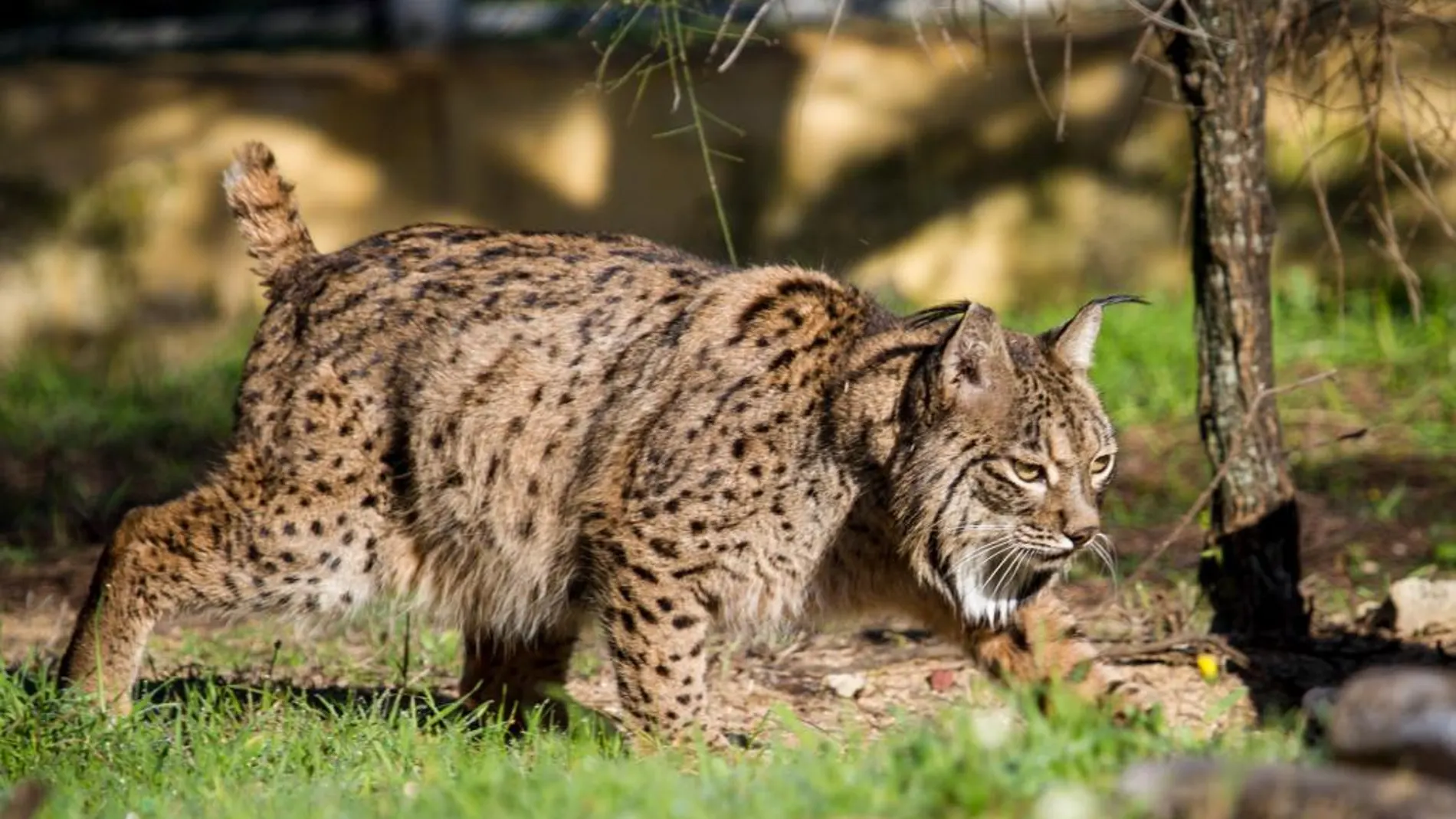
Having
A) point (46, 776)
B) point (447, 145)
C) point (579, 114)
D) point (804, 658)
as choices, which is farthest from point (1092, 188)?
point (46, 776)

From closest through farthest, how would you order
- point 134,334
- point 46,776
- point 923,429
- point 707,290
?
point 46,776, point 923,429, point 707,290, point 134,334

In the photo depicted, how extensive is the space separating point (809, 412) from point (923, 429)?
33 cm

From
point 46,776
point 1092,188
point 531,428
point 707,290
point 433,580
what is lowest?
point 46,776

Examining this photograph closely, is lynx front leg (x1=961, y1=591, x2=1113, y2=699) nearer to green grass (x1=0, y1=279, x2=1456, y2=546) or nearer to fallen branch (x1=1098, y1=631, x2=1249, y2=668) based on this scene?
fallen branch (x1=1098, y1=631, x2=1249, y2=668)

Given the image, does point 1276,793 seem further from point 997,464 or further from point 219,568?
point 219,568

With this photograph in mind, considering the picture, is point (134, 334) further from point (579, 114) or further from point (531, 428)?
point (531, 428)

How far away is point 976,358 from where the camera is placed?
5047 mm

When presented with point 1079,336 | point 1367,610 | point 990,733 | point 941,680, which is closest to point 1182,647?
point 941,680

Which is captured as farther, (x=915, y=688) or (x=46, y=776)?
(x=915, y=688)

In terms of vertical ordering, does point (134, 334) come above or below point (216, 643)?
above

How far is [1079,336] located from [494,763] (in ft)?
6.34

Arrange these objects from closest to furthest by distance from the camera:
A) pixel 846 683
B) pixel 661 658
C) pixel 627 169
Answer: pixel 661 658 < pixel 846 683 < pixel 627 169

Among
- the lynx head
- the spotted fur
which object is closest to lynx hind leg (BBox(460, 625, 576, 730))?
the spotted fur

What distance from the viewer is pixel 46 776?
188 inches
